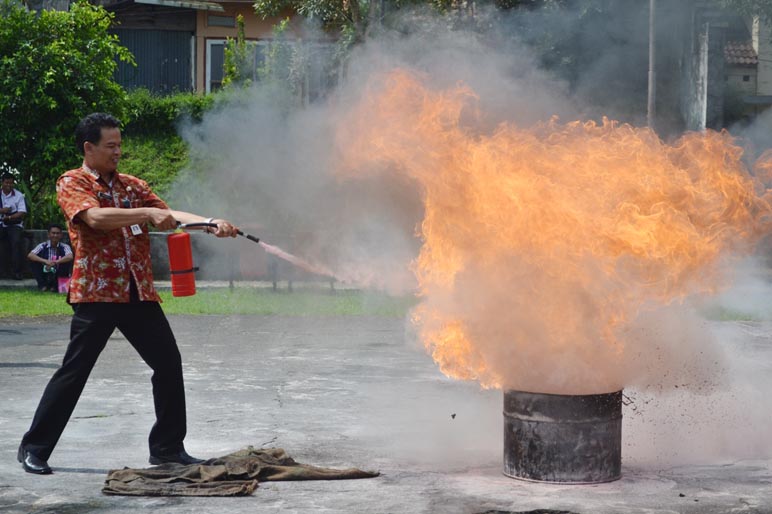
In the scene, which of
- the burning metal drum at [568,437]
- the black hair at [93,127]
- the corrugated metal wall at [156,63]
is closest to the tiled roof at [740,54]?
the corrugated metal wall at [156,63]

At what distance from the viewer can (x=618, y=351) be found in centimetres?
566

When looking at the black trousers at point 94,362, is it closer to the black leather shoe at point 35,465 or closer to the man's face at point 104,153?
the black leather shoe at point 35,465

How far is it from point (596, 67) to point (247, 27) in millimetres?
14267

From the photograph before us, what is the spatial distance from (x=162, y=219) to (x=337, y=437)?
6.35 ft

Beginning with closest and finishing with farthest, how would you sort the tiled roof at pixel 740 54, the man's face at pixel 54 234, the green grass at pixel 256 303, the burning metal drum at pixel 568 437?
1. the burning metal drum at pixel 568 437
2. the green grass at pixel 256 303
3. the man's face at pixel 54 234
4. the tiled roof at pixel 740 54

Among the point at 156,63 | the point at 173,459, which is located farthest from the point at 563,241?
the point at 156,63

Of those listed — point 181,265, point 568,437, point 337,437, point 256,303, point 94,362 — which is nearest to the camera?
point 568,437

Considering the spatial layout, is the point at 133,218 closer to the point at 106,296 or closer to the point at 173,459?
the point at 106,296

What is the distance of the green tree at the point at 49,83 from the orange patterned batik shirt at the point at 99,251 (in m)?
13.3

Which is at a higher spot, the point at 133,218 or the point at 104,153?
the point at 104,153

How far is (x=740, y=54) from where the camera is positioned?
98.7 ft

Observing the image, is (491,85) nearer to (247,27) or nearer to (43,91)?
(43,91)

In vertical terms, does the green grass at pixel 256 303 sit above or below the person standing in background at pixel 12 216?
below

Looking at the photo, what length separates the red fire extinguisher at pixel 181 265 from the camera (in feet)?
19.7
